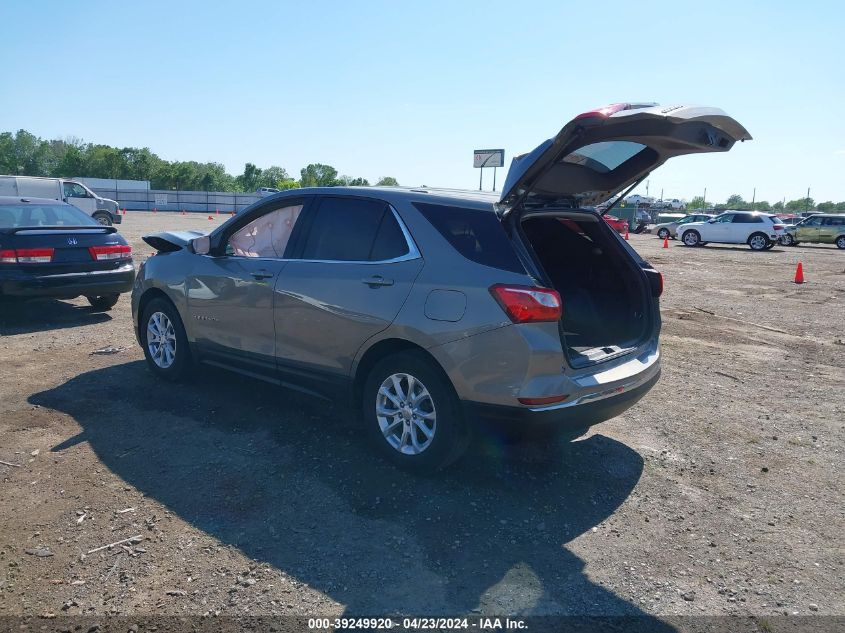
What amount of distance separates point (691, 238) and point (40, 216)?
28.5 meters

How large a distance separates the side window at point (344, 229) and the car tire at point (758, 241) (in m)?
28.9

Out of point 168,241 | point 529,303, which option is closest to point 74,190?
point 168,241

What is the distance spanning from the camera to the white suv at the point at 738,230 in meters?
29.0

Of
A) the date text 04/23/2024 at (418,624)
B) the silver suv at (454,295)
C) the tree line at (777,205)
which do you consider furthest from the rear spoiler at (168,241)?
the tree line at (777,205)

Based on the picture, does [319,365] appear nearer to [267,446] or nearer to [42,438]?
[267,446]

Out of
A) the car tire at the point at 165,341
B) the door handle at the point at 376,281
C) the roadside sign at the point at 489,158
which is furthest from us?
the roadside sign at the point at 489,158

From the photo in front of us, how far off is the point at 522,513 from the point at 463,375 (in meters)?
0.87

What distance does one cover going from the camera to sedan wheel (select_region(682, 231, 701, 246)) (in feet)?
101

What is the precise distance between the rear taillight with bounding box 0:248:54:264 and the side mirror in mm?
3638

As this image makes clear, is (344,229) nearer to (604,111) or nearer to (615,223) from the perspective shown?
(604,111)

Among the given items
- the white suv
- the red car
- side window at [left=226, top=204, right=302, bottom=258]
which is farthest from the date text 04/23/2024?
the white suv

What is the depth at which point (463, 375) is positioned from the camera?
3859mm

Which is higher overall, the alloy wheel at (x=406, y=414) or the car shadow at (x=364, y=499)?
the alloy wheel at (x=406, y=414)

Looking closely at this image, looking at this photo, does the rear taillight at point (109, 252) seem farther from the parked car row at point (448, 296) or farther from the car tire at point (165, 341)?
the parked car row at point (448, 296)
